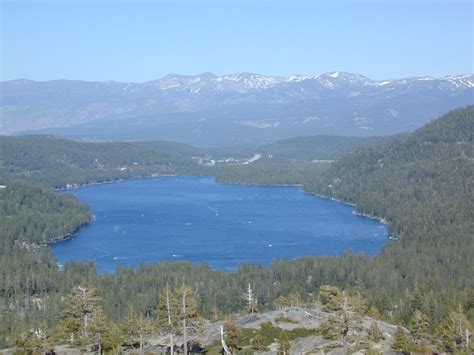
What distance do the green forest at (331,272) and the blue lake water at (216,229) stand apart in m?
4.40

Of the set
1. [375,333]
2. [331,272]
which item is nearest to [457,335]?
[375,333]

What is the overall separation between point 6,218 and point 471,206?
59574mm

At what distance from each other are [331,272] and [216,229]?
38669mm

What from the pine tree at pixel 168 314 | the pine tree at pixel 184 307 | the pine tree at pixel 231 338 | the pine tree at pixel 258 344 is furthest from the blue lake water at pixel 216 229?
the pine tree at pixel 184 307

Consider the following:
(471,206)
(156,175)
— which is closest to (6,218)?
(471,206)

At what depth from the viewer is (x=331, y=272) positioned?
63906 millimetres

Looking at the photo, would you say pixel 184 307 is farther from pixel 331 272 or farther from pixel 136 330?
pixel 331 272

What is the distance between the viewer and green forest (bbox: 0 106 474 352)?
39344 millimetres

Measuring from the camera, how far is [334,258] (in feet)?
225

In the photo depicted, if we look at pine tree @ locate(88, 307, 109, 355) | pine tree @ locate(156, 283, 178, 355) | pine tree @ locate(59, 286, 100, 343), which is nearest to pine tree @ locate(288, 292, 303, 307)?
pine tree @ locate(59, 286, 100, 343)

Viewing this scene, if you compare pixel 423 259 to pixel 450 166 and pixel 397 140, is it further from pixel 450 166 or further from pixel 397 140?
pixel 397 140

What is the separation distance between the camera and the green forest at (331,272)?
1549 inches

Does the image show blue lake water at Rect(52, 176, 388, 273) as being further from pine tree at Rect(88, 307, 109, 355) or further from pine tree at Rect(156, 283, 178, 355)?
pine tree at Rect(156, 283, 178, 355)

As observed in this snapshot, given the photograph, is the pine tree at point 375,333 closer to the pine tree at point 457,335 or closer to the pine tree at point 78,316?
the pine tree at point 457,335
